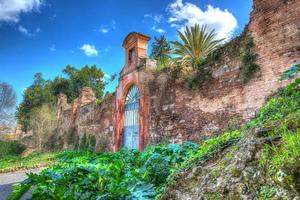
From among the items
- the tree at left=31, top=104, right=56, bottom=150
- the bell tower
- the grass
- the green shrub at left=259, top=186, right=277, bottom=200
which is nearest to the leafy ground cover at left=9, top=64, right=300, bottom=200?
the green shrub at left=259, top=186, right=277, bottom=200

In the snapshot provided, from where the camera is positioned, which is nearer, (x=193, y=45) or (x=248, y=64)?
(x=248, y=64)

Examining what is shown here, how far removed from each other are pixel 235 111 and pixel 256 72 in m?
1.32

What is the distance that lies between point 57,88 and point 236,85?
31712 millimetres

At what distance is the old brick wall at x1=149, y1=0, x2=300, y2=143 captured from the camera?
6.70 meters

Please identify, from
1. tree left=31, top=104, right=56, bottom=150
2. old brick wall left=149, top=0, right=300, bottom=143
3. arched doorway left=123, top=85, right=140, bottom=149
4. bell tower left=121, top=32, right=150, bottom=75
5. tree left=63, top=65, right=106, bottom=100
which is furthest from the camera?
tree left=63, top=65, right=106, bottom=100

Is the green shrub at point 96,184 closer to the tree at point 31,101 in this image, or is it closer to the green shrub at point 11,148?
the green shrub at point 11,148

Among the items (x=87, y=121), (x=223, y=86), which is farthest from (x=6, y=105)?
(x=223, y=86)

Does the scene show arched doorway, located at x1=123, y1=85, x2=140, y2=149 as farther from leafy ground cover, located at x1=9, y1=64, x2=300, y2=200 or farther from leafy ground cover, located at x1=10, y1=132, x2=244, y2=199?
leafy ground cover, located at x1=10, y1=132, x2=244, y2=199

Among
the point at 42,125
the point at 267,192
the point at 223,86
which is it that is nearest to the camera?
the point at 267,192

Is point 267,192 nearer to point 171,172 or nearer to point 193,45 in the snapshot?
point 171,172

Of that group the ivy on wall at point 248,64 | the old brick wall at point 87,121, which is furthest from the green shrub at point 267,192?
the old brick wall at point 87,121

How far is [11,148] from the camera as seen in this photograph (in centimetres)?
2611

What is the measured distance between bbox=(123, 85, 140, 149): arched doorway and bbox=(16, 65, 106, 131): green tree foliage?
64.9ft

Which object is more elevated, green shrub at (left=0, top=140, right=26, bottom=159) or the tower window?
the tower window
